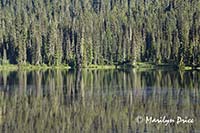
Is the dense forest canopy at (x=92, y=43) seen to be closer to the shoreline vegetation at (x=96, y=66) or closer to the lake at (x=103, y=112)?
the shoreline vegetation at (x=96, y=66)

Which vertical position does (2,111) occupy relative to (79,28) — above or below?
below

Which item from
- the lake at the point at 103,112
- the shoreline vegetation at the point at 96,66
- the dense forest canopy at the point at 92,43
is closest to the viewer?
the lake at the point at 103,112

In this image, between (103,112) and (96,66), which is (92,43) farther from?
(103,112)

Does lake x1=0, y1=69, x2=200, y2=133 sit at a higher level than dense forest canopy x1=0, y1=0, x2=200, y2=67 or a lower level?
lower

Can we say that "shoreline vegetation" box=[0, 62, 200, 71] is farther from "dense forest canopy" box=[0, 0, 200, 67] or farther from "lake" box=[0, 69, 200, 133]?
"lake" box=[0, 69, 200, 133]

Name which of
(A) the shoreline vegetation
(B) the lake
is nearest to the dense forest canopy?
(A) the shoreline vegetation

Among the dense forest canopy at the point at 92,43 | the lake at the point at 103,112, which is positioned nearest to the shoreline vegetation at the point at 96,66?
the dense forest canopy at the point at 92,43

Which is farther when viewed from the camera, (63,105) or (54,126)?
(63,105)

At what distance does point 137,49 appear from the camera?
579 feet

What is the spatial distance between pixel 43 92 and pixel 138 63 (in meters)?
97.1

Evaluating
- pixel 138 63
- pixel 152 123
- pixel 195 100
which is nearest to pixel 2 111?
pixel 152 123

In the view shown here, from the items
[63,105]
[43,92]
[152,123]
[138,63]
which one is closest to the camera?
[152,123]

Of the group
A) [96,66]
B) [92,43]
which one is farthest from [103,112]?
[92,43]

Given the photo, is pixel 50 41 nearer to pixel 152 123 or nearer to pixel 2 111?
pixel 2 111
